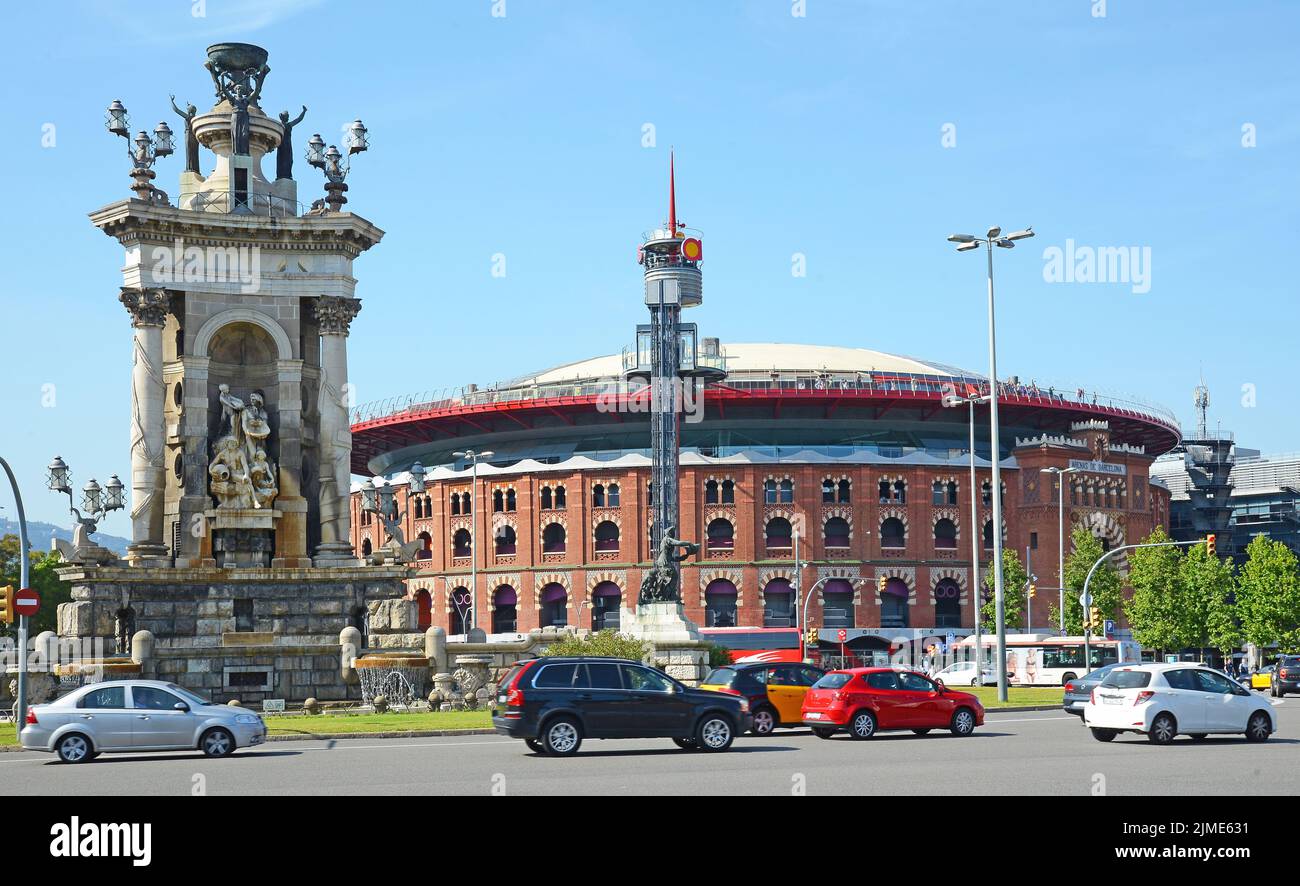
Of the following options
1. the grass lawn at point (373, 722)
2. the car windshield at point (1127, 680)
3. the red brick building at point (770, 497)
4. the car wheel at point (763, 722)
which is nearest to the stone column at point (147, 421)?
the grass lawn at point (373, 722)

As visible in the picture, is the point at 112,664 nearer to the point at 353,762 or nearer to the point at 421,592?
the point at 353,762

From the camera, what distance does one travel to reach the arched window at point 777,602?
101 meters

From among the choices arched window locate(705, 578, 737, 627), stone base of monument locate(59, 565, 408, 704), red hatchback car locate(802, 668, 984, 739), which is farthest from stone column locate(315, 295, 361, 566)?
arched window locate(705, 578, 737, 627)

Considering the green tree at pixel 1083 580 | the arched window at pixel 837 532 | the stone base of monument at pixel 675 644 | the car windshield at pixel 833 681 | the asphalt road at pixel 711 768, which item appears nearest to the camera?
the asphalt road at pixel 711 768

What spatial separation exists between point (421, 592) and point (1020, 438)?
4216 centimetres

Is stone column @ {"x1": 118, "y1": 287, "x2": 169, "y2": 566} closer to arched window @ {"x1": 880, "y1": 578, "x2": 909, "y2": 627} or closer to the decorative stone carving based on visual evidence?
the decorative stone carving

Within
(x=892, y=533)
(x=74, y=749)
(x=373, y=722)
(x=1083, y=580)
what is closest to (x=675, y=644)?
(x=373, y=722)

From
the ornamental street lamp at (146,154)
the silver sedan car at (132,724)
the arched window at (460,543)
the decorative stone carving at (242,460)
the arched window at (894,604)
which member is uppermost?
the ornamental street lamp at (146,154)

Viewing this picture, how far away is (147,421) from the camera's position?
43.8 m

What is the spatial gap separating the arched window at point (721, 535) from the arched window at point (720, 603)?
210cm

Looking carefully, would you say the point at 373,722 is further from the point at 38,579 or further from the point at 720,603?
the point at 38,579

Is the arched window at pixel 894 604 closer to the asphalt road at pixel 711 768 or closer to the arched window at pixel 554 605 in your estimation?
the arched window at pixel 554 605

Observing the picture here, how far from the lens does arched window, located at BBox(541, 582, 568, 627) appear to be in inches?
4038

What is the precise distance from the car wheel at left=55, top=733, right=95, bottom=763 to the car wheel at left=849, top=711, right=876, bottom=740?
13646 mm
